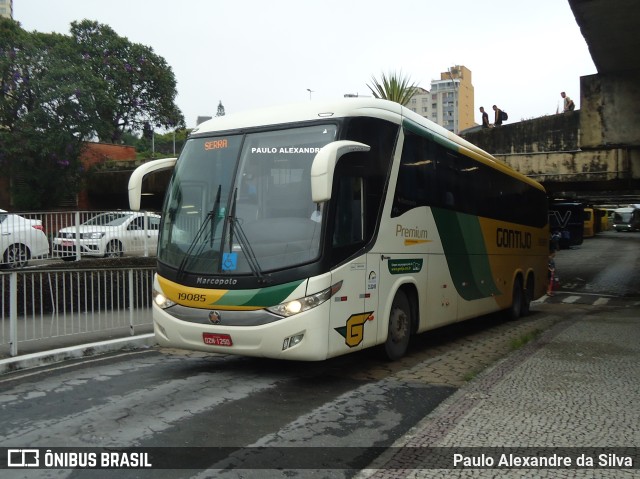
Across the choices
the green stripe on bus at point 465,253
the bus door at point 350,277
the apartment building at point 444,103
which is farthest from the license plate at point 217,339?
the apartment building at point 444,103

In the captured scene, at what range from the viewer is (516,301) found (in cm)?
1400

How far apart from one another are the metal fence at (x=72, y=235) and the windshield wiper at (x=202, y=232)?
22.6 feet

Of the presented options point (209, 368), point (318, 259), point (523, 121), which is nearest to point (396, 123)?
point (318, 259)

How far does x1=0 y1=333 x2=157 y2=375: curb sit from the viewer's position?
303 inches

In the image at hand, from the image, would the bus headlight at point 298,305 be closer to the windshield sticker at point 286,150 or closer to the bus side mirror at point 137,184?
the windshield sticker at point 286,150

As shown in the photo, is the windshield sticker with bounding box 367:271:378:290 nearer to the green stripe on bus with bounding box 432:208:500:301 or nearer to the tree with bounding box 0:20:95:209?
the green stripe on bus with bounding box 432:208:500:301

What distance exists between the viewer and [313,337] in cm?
634

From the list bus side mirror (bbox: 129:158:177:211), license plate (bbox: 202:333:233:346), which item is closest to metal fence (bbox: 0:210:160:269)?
bus side mirror (bbox: 129:158:177:211)

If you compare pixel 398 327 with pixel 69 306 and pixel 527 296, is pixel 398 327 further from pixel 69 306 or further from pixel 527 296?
pixel 527 296

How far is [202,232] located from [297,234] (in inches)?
45.7

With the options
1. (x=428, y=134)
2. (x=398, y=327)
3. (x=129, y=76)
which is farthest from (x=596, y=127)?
(x=129, y=76)

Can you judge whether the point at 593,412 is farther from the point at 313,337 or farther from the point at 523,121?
the point at 523,121

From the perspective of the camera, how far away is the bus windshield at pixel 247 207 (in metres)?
6.51

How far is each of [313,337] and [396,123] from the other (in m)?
3.18
